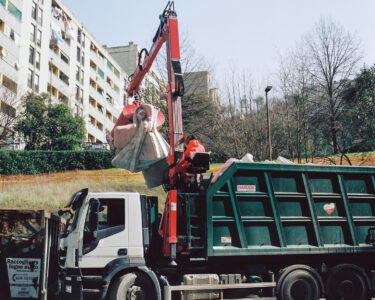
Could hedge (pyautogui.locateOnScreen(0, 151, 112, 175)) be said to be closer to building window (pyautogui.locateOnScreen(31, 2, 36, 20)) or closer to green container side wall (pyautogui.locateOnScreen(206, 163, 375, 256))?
building window (pyautogui.locateOnScreen(31, 2, 36, 20))

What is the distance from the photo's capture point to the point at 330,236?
726 centimetres

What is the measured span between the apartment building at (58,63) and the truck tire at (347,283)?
24.6 meters

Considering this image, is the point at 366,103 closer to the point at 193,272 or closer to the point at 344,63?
the point at 344,63

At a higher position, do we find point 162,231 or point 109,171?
point 109,171

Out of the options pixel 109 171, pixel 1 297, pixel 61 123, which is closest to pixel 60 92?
pixel 61 123

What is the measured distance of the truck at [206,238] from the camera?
21.5ft

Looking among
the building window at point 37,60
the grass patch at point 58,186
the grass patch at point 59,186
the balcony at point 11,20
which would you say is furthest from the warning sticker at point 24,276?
the building window at point 37,60

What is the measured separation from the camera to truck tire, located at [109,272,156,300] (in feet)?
21.0

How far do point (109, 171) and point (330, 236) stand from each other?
60.0ft

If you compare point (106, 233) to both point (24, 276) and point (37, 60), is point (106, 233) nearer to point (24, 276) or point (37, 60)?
point (24, 276)

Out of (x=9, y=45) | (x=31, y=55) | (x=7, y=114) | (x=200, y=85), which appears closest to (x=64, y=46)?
(x=31, y=55)

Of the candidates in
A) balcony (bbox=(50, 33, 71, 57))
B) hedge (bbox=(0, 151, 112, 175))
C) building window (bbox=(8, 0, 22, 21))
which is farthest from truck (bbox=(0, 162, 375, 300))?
balcony (bbox=(50, 33, 71, 57))

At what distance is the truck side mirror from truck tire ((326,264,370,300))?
444 centimetres

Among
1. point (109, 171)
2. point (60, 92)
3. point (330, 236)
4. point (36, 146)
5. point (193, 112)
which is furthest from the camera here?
point (60, 92)
